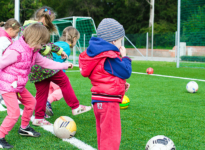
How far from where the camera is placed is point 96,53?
2.39 meters

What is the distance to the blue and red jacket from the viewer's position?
2.40 metres

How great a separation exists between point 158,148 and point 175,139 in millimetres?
782

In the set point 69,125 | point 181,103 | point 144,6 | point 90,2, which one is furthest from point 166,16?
point 69,125

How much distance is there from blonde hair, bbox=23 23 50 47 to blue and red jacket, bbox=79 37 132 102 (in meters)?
0.92

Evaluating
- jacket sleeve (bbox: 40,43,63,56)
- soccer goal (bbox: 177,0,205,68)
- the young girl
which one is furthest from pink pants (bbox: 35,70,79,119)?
soccer goal (bbox: 177,0,205,68)

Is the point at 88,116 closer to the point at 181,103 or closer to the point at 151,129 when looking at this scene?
the point at 151,129

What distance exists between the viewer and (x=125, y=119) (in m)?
4.30

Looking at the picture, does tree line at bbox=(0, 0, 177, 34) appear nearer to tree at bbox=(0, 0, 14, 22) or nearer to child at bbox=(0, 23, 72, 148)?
tree at bbox=(0, 0, 14, 22)

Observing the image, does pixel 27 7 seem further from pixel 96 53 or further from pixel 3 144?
pixel 96 53

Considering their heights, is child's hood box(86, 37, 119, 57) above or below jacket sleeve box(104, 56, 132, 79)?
above

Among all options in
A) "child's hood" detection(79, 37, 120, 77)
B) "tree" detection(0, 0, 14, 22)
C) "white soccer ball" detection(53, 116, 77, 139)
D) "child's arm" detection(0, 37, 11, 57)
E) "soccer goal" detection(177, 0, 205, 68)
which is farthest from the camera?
"tree" detection(0, 0, 14, 22)

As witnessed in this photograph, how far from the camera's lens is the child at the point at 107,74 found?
2.42 m

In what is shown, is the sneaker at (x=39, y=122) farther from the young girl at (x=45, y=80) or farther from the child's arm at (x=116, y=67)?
the child's arm at (x=116, y=67)

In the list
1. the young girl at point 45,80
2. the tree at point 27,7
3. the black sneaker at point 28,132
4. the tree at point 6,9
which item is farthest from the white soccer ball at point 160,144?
the tree at point 6,9
